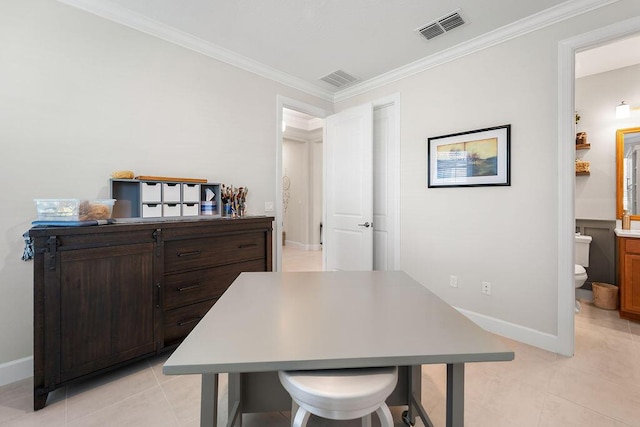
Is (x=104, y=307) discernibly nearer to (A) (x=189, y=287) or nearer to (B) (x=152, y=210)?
(A) (x=189, y=287)

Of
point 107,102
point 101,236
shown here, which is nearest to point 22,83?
point 107,102

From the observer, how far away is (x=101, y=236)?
5.68 feet

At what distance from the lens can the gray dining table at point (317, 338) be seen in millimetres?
749

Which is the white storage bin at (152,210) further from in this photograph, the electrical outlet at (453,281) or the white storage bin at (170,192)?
Result: the electrical outlet at (453,281)

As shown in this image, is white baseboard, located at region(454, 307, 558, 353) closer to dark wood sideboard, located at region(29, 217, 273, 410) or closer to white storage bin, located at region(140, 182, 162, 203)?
dark wood sideboard, located at region(29, 217, 273, 410)

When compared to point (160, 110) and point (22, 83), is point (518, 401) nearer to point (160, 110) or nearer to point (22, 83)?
point (160, 110)

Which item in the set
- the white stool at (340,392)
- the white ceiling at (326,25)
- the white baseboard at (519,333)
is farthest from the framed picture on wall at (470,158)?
the white stool at (340,392)

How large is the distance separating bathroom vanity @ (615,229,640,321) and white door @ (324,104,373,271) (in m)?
2.43

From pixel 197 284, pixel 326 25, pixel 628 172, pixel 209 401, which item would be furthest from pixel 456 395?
pixel 628 172

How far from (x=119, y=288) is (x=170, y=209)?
27.9 inches

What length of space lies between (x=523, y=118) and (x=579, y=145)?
5.38 feet

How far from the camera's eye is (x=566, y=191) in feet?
6.91

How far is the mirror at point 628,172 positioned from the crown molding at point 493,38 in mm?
1806

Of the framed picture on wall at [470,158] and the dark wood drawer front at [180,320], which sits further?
the framed picture on wall at [470,158]
